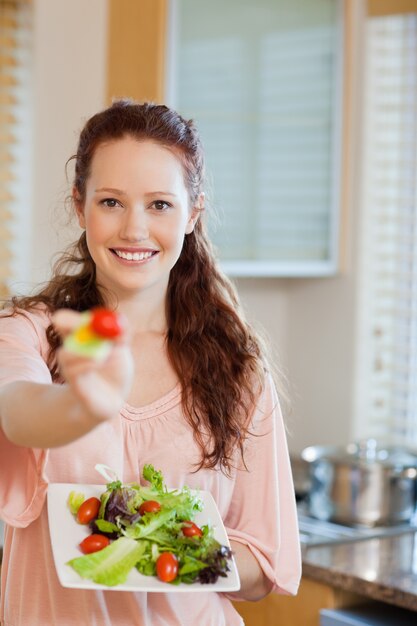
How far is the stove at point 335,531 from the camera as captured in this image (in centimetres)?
257

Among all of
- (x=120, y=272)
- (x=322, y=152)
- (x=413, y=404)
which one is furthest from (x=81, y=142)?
(x=413, y=404)

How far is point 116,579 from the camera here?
1.22 m

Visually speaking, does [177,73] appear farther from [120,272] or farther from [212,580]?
[212,580]

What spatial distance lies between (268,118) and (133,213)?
5.33 ft

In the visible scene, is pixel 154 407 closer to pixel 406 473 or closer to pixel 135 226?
pixel 135 226

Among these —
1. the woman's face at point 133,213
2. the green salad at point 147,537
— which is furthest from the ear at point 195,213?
the green salad at point 147,537

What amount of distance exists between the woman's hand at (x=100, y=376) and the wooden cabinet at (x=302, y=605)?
4.77 ft

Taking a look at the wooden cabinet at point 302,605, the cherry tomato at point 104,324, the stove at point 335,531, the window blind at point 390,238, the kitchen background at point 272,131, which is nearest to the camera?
the cherry tomato at point 104,324

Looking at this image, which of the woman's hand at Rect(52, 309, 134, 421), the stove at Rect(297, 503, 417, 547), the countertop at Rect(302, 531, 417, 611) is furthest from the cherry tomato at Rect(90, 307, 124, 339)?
the stove at Rect(297, 503, 417, 547)

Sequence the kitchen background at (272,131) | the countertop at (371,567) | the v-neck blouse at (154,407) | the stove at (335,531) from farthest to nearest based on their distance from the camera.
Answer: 1. the kitchen background at (272,131)
2. the stove at (335,531)
3. the countertop at (371,567)
4. the v-neck blouse at (154,407)

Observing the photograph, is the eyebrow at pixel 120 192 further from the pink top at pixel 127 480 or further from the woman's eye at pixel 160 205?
the pink top at pixel 127 480

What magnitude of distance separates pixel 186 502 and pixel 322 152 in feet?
6.09

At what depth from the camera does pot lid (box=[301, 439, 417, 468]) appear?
282 centimetres

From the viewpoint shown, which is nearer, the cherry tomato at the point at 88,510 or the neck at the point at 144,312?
the cherry tomato at the point at 88,510
